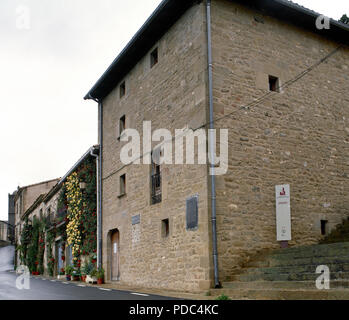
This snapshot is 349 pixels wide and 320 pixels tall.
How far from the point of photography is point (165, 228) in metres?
12.4

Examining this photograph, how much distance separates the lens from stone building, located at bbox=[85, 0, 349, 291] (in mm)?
10695

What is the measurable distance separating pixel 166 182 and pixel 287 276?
4427 mm

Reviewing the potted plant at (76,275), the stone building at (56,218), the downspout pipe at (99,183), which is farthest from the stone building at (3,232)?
the downspout pipe at (99,183)

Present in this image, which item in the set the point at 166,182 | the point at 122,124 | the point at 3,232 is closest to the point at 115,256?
the point at 122,124

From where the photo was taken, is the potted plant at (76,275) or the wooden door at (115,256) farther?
the potted plant at (76,275)

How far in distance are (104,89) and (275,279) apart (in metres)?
10.6

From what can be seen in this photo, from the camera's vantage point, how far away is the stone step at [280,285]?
763cm

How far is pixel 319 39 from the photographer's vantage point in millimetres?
13273

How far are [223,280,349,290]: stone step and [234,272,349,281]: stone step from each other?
23 cm

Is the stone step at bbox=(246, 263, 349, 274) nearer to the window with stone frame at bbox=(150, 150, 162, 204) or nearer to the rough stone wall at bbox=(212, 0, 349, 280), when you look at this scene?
the rough stone wall at bbox=(212, 0, 349, 280)

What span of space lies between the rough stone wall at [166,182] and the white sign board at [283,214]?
1674mm

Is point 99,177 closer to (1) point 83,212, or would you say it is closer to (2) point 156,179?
(1) point 83,212

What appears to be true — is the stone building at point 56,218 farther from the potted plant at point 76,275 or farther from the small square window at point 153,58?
the small square window at point 153,58
